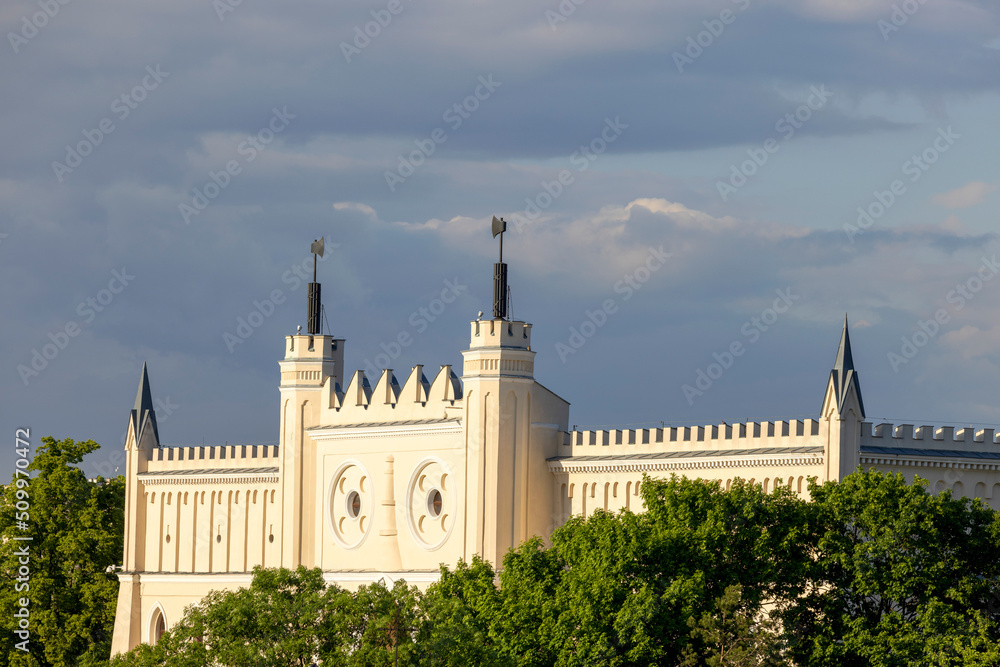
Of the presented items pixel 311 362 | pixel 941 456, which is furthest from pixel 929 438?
pixel 311 362

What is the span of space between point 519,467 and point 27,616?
2879 centimetres

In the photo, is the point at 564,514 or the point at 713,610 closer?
the point at 713,610

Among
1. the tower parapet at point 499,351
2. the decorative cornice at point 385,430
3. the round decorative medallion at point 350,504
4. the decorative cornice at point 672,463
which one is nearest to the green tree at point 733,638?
the decorative cornice at point 672,463

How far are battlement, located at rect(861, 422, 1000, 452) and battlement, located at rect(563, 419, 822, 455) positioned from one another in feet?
6.05

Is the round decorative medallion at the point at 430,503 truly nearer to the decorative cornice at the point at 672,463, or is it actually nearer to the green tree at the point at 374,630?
the decorative cornice at the point at 672,463

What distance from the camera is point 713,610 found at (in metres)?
58.6

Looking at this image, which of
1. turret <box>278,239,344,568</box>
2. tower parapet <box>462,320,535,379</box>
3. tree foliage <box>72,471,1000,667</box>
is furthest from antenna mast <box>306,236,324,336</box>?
tree foliage <box>72,471,1000,667</box>

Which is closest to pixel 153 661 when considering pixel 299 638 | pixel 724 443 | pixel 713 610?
pixel 299 638

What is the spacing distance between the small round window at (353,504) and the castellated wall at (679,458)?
10366mm

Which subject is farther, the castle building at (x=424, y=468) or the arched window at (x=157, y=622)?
the arched window at (x=157, y=622)

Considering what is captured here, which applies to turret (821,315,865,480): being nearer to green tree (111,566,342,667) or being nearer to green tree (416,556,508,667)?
green tree (416,556,508,667)

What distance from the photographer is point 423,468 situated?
7612 centimetres

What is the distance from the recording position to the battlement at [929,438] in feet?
208

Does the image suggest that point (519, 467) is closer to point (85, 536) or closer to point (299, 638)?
point (299, 638)
